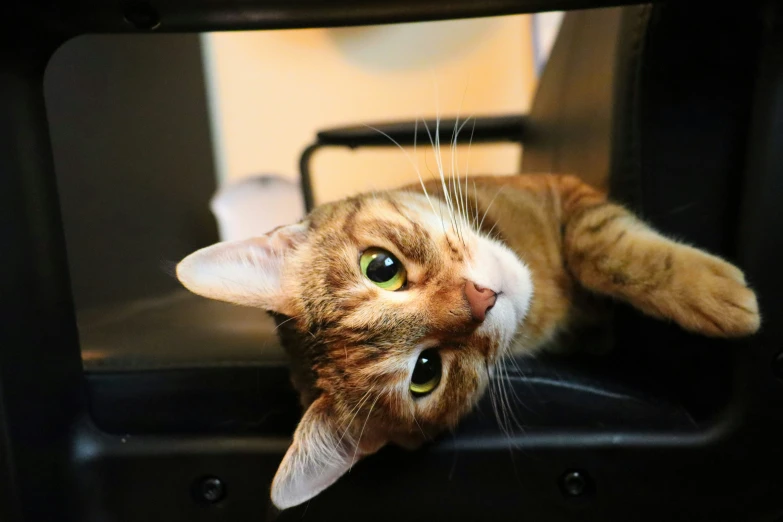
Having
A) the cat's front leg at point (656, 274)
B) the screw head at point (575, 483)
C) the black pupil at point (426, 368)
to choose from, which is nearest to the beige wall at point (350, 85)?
the cat's front leg at point (656, 274)

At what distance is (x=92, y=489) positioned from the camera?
0.78 metres

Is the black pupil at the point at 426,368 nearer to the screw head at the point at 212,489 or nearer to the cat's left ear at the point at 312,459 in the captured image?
the cat's left ear at the point at 312,459

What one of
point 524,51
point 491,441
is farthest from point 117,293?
point 524,51

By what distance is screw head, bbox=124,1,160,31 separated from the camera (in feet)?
1.99

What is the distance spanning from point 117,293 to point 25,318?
0.66 metres

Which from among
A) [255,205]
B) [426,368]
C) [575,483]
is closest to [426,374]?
[426,368]

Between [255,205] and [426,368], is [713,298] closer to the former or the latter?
[426,368]

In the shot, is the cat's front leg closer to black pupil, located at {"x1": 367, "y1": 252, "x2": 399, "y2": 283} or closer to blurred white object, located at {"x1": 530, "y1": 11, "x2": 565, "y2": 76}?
black pupil, located at {"x1": 367, "y1": 252, "x2": 399, "y2": 283}

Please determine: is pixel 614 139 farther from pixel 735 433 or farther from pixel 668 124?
pixel 735 433

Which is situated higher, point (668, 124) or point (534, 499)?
point (668, 124)

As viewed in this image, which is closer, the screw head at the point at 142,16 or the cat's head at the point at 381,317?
the screw head at the point at 142,16

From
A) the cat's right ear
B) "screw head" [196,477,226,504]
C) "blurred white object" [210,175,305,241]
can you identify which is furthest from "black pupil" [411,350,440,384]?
"blurred white object" [210,175,305,241]

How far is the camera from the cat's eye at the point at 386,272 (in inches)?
30.3

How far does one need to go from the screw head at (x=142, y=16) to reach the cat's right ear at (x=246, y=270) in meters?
0.29
